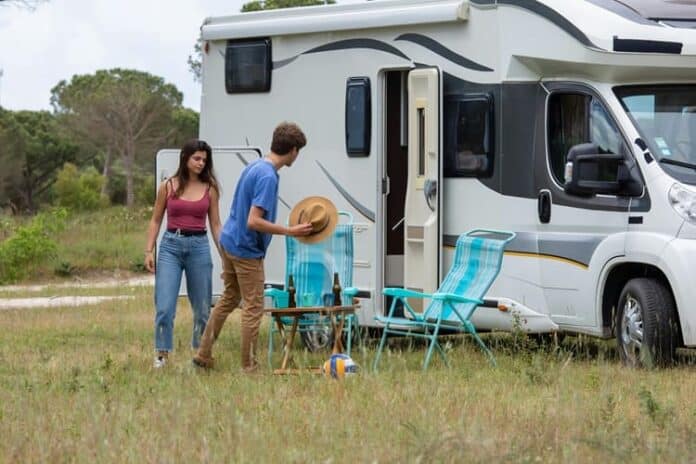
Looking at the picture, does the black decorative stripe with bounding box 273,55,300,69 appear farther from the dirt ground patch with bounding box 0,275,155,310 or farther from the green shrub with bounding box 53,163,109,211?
the green shrub with bounding box 53,163,109,211

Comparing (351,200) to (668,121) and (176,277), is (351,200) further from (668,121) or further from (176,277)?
(668,121)

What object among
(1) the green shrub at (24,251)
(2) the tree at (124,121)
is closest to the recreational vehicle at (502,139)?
(1) the green shrub at (24,251)

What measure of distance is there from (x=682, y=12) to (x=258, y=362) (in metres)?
3.91

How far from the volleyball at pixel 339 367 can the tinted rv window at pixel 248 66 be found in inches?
146

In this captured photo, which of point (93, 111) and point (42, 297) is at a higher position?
point (93, 111)

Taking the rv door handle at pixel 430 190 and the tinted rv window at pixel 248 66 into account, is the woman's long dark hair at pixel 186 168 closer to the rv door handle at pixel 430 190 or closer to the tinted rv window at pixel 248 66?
the rv door handle at pixel 430 190

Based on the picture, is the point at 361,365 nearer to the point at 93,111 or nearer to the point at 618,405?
the point at 618,405

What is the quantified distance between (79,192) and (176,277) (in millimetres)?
34669

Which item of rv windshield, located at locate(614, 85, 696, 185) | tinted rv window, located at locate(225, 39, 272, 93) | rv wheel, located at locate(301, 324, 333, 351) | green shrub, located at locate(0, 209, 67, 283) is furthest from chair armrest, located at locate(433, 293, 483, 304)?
green shrub, located at locate(0, 209, 67, 283)

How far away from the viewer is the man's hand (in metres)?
10.6

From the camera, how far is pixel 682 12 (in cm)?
1107

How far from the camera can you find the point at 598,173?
11.0m

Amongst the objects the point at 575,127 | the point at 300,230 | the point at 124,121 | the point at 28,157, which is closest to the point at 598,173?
the point at 575,127

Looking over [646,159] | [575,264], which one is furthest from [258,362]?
[646,159]
